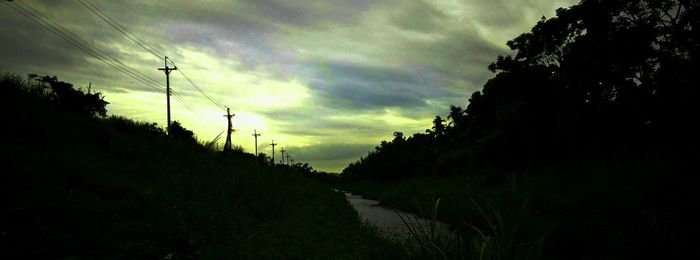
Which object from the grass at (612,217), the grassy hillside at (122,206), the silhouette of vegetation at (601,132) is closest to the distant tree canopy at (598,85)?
the silhouette of vegetation at (601,132)

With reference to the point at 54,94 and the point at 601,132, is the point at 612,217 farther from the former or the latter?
the point at 54,94

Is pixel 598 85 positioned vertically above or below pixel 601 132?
above

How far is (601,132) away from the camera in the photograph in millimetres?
16531

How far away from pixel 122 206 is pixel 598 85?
1688 cm

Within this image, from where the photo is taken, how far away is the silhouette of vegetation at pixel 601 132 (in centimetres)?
702

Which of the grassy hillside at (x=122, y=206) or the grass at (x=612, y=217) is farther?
the grassy hillside at (x=122, y=206)

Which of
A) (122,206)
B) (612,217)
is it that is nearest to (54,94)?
(122,206)

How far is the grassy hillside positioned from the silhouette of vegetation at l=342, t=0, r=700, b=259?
4.02 metres

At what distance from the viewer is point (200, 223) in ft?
30.2

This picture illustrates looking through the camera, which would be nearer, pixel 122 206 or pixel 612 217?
pixel 122 206

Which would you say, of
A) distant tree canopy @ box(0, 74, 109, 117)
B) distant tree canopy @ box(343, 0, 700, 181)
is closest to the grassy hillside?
distant tree canopy @ box(0, 74, 109, 117)

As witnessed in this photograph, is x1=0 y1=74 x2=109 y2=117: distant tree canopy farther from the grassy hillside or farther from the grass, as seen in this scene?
the grass

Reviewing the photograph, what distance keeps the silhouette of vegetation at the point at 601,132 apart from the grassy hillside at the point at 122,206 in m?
4.02

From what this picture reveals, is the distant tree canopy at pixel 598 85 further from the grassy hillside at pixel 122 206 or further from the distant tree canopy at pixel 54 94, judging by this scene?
the distant tree canopy at pixel 54 94
